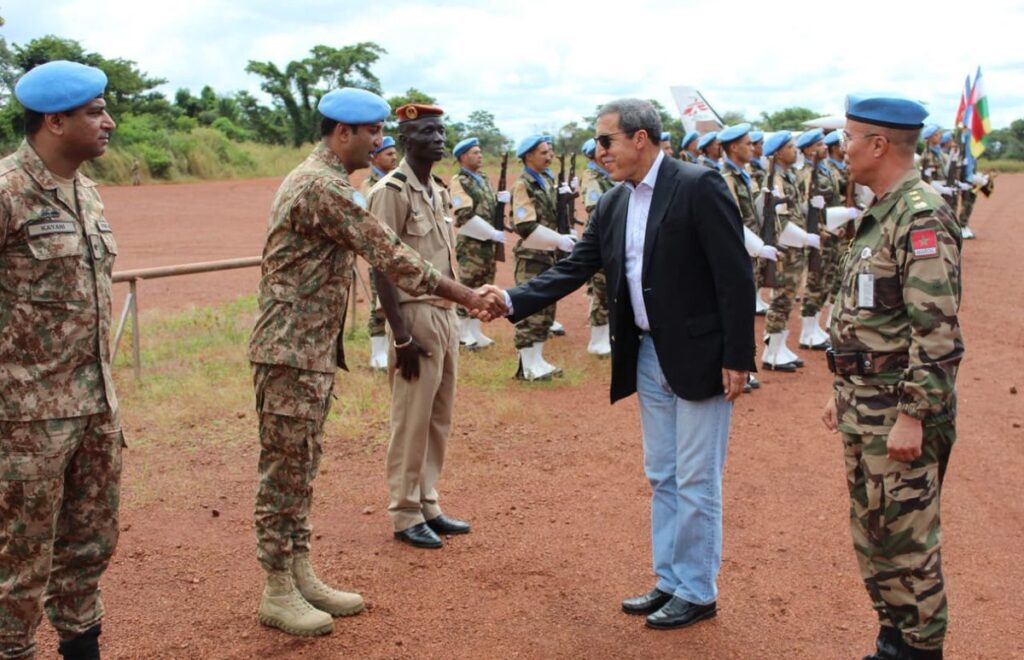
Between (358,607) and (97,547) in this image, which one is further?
(358,607)

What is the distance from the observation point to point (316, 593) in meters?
4.07

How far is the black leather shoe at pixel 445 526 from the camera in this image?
5031 millimetres

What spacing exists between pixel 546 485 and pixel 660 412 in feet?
6.43

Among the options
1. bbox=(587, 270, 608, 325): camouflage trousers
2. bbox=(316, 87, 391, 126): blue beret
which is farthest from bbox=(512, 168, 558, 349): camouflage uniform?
bbox=(316, 87, 391, 126): blue beret

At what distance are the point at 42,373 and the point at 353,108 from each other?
153cm

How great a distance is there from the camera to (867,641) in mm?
3865

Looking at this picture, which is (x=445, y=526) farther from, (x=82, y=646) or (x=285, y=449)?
(x=82, y=646)

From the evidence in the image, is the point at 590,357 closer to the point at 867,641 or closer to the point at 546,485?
the point at 546,485

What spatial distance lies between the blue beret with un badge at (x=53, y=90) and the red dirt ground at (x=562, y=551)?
6.87 ft

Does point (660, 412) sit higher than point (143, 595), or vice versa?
point (660, 412)

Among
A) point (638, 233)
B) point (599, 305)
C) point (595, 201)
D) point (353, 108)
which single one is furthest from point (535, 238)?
point (353, 108)

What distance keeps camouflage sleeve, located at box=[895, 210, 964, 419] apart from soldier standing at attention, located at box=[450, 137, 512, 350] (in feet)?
19.4

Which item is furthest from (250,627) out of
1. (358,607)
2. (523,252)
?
(523,252)


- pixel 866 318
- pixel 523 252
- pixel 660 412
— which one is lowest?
pixel 523 252
